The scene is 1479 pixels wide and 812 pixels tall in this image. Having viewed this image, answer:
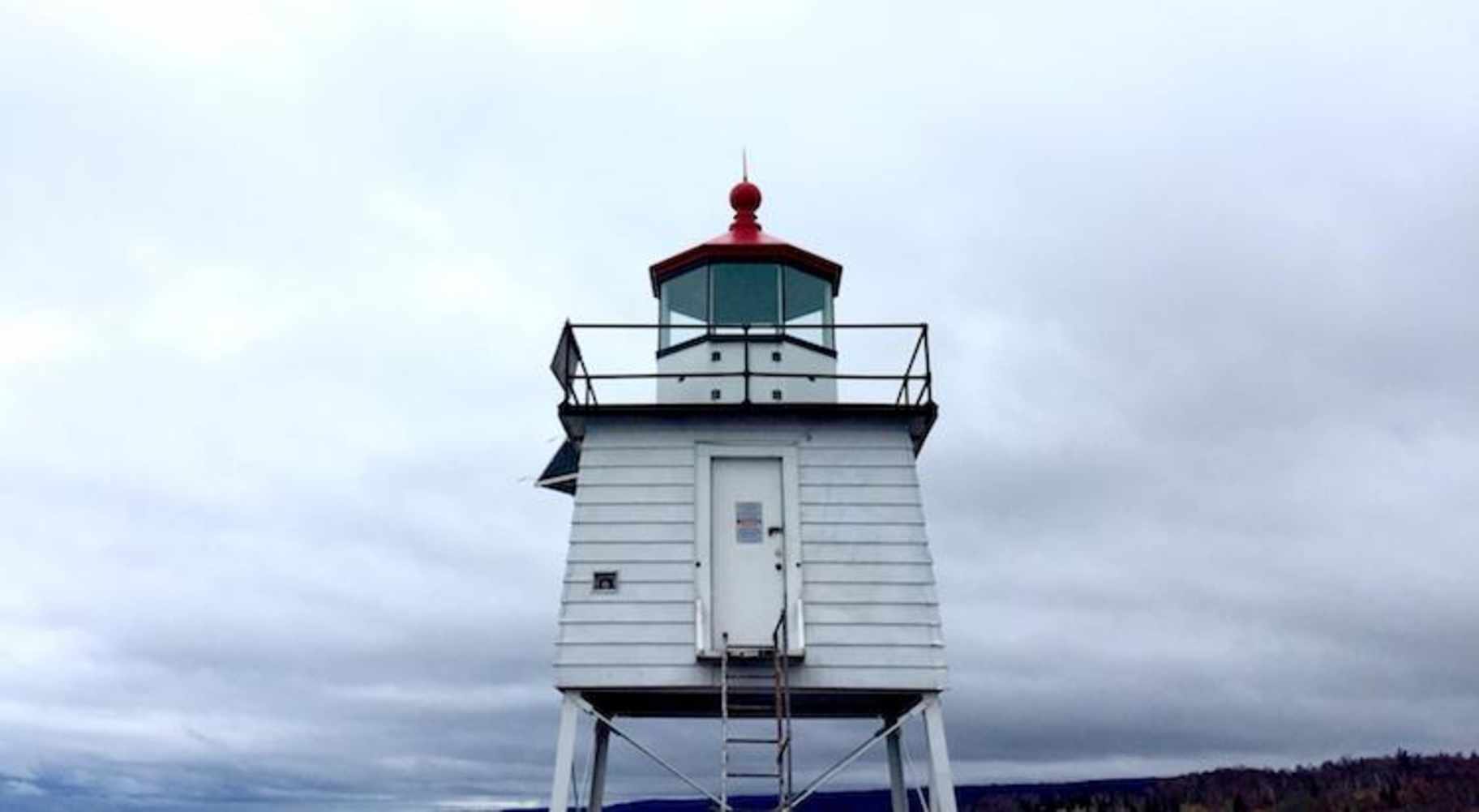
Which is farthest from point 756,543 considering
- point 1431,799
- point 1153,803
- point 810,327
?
point 1153,803

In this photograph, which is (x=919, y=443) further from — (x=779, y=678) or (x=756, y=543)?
(x=779, y=678)

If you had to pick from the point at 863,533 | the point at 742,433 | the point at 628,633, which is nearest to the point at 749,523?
the point at 742,433

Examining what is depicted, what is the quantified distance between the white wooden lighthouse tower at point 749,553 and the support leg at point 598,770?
0.10 ft

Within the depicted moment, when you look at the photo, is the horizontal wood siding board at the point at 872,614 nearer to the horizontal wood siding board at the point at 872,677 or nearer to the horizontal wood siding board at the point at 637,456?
the horizontal wood siding board at the point at 872,677

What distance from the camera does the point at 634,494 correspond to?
17.2 m

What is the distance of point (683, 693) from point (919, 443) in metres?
4.69

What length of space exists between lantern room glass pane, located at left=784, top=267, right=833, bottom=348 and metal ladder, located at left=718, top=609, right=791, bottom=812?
462cm

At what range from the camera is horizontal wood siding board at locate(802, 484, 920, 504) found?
56.0 ft

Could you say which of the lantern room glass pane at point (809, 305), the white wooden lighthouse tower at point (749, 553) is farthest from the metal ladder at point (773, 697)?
the lantern room glass pane at point (809, 305)

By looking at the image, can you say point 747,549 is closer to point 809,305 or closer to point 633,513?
point 633,513

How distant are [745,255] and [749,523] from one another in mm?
4170

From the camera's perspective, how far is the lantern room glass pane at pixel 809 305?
62.4 feet

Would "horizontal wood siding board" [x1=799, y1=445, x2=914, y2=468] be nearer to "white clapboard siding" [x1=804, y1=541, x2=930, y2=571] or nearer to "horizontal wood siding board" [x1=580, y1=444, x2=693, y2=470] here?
"white clapboard siding" [x1=804, y1=541, x2=930, y2=571]

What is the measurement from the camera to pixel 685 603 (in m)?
16.4
